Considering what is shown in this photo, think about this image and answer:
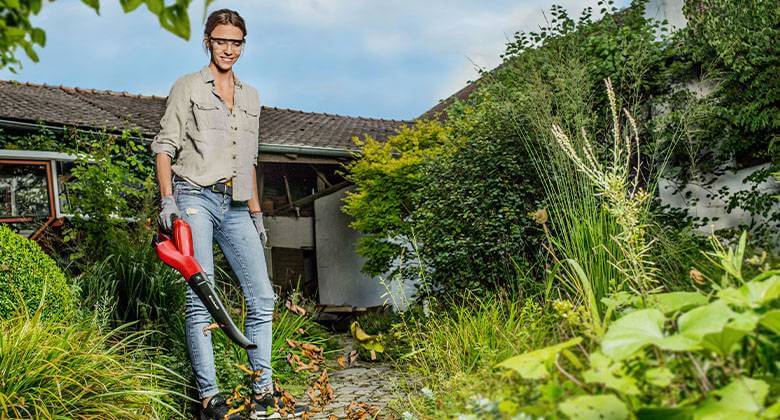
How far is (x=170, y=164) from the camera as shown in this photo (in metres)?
3.99

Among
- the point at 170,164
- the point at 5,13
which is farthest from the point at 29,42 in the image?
the point at 170,164

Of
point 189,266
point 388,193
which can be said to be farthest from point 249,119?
point 388,193

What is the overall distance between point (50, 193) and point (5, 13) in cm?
762

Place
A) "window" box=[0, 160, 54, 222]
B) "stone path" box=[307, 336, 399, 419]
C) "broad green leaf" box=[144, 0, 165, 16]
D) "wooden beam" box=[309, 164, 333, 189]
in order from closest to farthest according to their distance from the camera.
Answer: "broad green leaf" box=[144, 0, 165, 16]
"stone path" box=[307, 336, 399, 419]
"window" box=[0, 160, 54, 222]
"wooden beam" box=[309, 164, 333, 189]

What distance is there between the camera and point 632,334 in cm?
147

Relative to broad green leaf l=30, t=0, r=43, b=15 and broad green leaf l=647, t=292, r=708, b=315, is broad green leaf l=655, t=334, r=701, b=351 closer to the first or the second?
broad green leaf l=647, t=292, r=708, b=315

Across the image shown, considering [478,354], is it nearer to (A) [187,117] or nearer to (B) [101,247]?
(A) [187,117]

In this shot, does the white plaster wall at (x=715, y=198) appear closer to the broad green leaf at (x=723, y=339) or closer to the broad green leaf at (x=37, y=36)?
the broad green leaf at (x=723, y=339)

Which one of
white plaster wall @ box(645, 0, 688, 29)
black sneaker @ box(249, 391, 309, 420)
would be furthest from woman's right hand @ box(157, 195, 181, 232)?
white plaster wall @ box(645, 0, 688, 29)

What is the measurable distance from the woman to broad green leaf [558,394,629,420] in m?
2.88

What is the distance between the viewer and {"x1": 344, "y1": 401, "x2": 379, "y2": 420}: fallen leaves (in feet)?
13.1

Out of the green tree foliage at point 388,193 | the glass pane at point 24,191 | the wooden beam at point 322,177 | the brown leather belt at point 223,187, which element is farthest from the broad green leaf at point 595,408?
the wooden beam at point 322,177

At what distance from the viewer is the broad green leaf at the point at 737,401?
1277mm

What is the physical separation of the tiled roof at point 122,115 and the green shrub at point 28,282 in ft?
13.8
